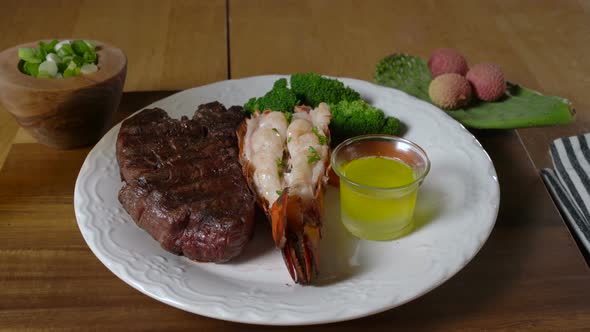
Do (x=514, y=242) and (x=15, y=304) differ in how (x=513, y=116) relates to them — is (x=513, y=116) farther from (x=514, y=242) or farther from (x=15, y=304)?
(x=15, y=304)

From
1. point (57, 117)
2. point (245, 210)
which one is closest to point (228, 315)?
point (245, 210)

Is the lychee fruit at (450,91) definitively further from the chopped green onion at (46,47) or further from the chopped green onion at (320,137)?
the chopped green onion at (46,47)

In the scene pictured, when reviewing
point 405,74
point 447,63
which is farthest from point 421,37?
point 447,63

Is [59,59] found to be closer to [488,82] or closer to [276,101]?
[276,101]

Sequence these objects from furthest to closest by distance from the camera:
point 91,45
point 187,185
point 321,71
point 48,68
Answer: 1. point 321,71
2. point 91,45
3. point 48,68
4. point 187,185

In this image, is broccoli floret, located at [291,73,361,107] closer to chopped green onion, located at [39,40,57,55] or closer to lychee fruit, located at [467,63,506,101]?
lychee fruit, located at [467,63,506,101]

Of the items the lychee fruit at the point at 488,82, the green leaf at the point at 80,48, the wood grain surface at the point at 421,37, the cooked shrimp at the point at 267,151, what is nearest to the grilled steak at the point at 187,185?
the cooked shrimp at the point at 267,151
